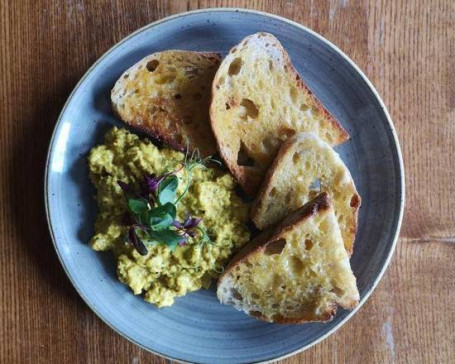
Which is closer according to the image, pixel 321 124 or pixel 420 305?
pixel 321 124

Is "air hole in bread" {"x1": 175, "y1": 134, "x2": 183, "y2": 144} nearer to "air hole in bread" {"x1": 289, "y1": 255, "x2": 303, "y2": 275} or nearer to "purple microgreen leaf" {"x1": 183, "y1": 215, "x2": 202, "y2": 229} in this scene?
"purple microgreen leaf" {"x1": 183, "y1": 215, "x2": 202, "y2": 229}

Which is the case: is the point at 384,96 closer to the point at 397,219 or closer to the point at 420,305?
the point at 397,219

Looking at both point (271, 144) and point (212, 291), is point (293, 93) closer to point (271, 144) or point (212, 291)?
point (271, 144)

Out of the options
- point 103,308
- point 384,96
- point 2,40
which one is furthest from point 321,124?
point 2,40

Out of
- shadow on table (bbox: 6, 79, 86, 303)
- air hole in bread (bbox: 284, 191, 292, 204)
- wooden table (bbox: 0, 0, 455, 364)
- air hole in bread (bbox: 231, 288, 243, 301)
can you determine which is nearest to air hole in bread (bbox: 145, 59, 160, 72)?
wooden table (bbox: 0, 0, 455, 364)

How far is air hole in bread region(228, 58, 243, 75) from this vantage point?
2.09 metres

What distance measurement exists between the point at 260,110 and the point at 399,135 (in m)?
0.61

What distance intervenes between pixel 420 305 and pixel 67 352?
57.9 inches

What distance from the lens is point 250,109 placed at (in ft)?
7.02

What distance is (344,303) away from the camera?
2.05 m

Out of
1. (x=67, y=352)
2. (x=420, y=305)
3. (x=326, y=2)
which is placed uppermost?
(x=326, y=2)

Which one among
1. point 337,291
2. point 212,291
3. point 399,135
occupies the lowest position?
point 212,291

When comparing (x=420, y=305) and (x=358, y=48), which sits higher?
(x=358, y=48)

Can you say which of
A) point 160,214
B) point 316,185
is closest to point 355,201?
point 316,185
